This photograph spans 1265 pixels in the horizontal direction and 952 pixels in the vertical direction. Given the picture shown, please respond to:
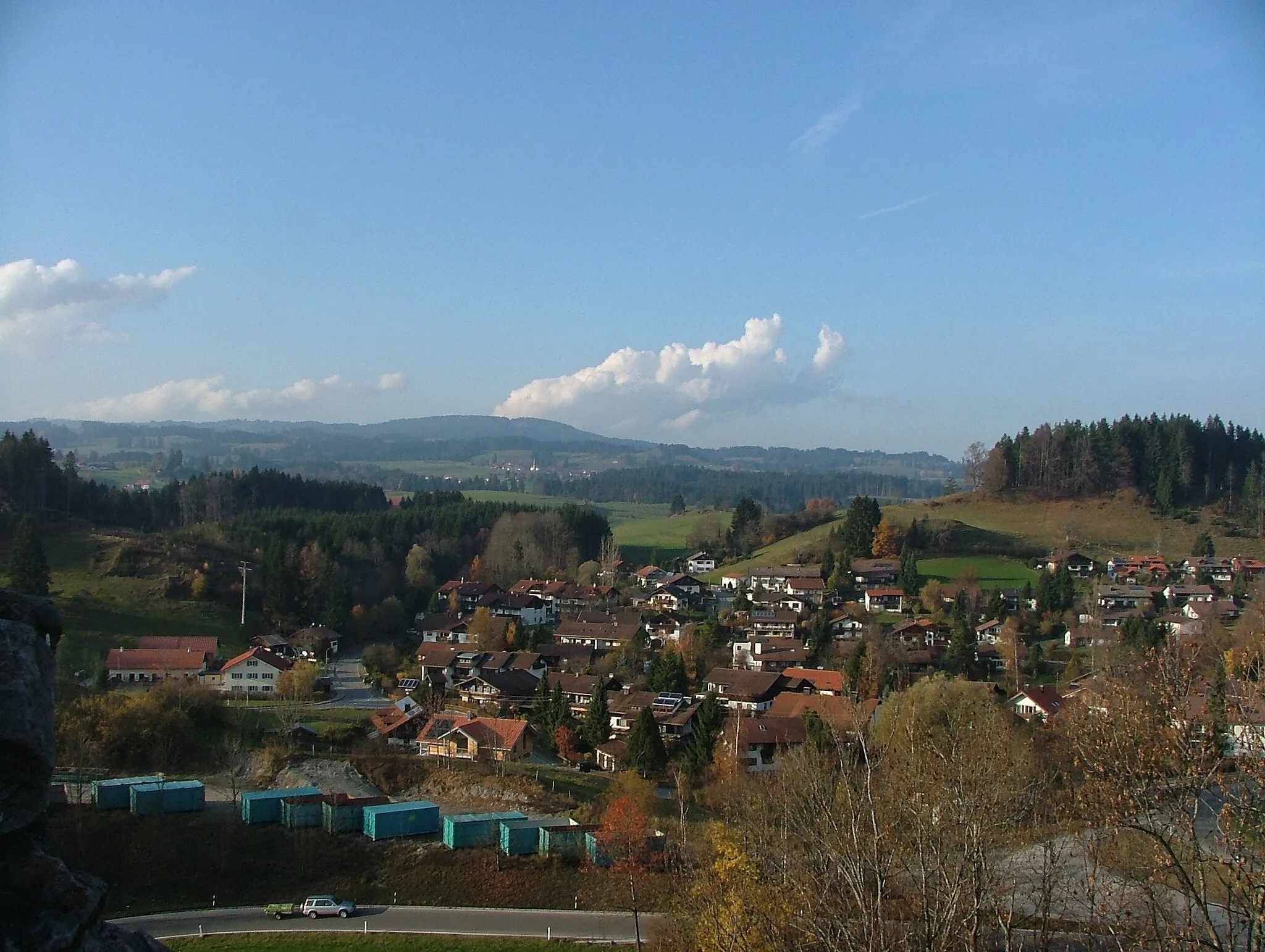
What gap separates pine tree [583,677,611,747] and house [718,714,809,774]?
315 centimetres

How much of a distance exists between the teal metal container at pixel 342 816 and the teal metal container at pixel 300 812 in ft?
0.37

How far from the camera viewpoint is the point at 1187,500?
54.8 meters

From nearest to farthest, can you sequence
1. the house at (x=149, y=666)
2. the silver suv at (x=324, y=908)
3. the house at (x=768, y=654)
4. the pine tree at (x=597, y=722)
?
the silver suv at (x=324, y=908) → the pine tree at (x=597, y=722) → the house at (x=149, y=666) → the house at (x=768, y=654)

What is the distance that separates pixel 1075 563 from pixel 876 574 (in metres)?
9.18

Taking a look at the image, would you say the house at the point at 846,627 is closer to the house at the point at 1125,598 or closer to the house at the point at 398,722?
the house at the point at 1125,598

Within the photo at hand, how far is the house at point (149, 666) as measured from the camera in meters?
29.3

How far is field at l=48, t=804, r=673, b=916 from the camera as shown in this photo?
1638 centimetres

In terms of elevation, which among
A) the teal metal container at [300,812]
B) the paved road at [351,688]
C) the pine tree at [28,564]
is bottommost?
the paved road at [351,688]

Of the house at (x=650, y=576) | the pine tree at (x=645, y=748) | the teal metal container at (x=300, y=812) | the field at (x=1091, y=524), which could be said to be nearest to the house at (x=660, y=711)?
the pine tree at (x=645, y=748)

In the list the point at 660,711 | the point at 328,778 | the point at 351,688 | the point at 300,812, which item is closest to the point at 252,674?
the point at 351,688

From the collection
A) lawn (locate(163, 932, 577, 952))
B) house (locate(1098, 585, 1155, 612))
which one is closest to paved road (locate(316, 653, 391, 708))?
lawn (locate(163, 932, 577, 952))

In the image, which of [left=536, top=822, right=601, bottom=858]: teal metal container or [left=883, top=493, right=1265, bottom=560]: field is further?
[left=883, top=493, right=1265, bottom=560]: field

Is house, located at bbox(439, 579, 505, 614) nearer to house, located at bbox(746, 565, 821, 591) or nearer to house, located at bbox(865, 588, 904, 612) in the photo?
house, located at bbox(746, 565, 821, 591)

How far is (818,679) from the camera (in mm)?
29750
